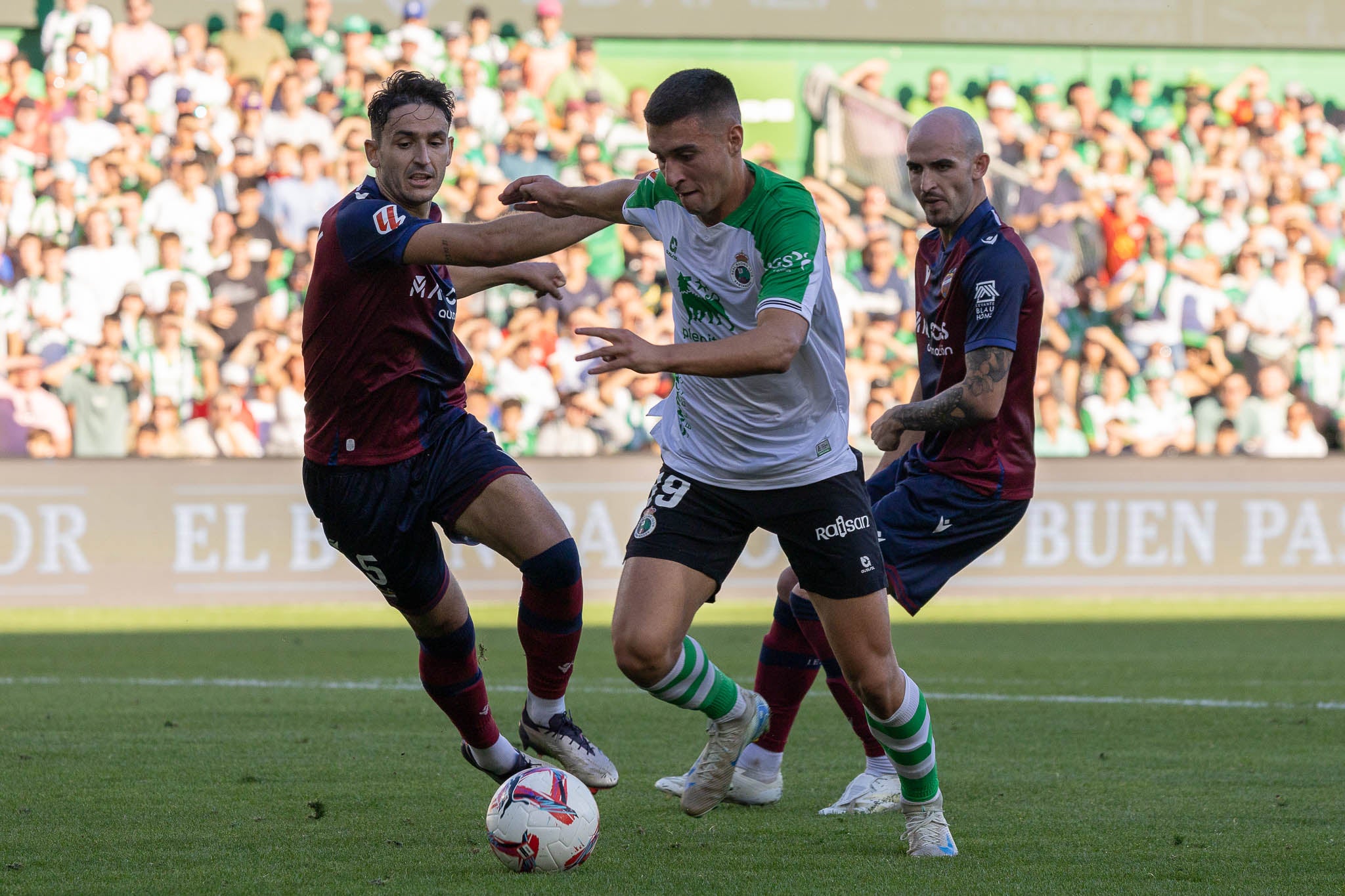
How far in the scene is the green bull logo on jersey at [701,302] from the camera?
15.9ft

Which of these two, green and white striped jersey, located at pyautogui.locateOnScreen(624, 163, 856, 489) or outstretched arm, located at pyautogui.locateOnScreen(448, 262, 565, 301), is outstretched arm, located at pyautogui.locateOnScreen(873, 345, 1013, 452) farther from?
outstretched arm, located at pyautogui.locateOnScreen(448, 262, 565, 301)

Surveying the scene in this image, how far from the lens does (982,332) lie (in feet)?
18.4

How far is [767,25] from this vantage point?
18.0m

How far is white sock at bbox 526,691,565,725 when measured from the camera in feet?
17.7

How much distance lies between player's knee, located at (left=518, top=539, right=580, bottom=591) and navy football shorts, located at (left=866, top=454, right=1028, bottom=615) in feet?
3.71

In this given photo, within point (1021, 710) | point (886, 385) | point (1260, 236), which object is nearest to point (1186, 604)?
point (886, 385)

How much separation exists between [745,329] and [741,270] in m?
0.18

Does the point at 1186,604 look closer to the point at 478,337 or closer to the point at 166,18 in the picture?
the point at 478,337

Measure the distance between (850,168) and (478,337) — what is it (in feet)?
15.8

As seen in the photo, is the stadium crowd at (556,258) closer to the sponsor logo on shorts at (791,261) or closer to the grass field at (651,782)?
the grass field at (651,782)

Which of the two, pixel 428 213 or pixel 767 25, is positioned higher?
pixel 767 25

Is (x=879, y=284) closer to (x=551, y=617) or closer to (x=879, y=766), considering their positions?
(x=879, y=766)

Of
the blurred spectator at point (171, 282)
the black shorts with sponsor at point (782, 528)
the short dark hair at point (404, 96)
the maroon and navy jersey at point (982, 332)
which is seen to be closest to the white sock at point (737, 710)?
the black shorts with sponsor at point (782, 528)

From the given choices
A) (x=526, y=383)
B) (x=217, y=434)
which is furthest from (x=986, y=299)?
(x=217, y=434)
